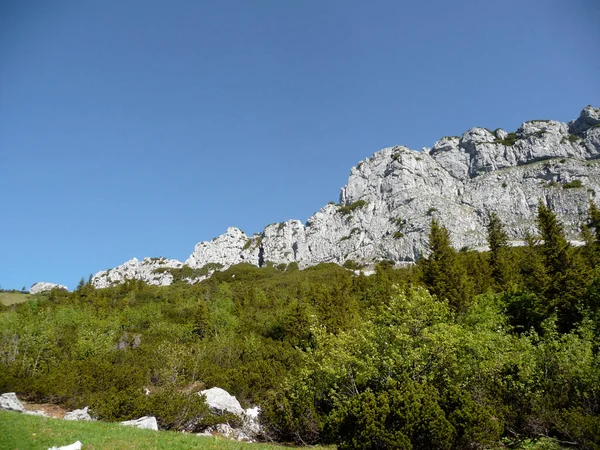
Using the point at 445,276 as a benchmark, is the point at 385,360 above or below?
below

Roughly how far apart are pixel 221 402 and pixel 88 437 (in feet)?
55.9

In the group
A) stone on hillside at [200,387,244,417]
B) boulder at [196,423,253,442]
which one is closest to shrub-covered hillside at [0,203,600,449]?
boulder at [196,423,253,442]

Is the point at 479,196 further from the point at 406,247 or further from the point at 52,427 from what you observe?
the point at 52,427

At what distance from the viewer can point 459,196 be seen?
550 feet

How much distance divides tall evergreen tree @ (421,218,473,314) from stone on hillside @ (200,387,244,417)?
30.1 metres

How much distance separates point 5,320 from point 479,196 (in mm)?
169460

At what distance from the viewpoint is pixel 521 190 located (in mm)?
153000

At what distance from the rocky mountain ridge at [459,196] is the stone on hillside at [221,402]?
116060 millimetres

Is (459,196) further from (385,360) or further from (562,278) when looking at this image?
(385,360)

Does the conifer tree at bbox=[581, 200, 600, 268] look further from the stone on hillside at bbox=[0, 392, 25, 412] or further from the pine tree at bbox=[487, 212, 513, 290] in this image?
the stone on hillside at bbox=[0, 392, 25, 412]

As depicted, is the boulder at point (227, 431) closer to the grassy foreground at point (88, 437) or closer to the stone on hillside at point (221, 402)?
the stone on hillside at point (221, 402)

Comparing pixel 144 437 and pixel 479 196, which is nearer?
pixel 144 437

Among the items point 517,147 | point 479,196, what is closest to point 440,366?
point 479,196

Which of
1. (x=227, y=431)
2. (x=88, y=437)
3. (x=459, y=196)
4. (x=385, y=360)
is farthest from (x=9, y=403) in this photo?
(x=459, y=196)
